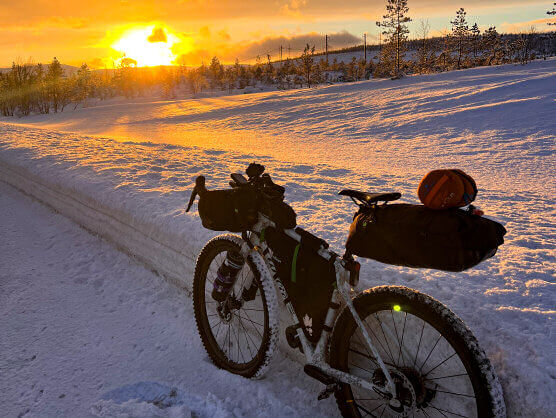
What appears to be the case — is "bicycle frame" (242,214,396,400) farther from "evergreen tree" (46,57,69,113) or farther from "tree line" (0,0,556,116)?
"evergreen tree" (46,57,69,113)

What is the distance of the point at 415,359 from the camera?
1.97 m

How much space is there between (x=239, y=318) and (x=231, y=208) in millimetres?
948

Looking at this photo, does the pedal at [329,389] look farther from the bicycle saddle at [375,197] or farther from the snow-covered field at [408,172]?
the bicycle saddle at [375,197]

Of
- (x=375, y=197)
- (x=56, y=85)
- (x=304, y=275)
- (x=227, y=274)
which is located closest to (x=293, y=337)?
(x=304, y=275)

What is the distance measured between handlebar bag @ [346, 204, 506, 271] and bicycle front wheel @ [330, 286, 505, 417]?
0.64ft

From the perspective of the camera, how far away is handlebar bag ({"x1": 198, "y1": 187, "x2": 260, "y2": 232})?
7.52ft

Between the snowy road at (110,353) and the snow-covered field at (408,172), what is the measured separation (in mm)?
69

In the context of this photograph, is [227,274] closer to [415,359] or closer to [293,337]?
[293,337]

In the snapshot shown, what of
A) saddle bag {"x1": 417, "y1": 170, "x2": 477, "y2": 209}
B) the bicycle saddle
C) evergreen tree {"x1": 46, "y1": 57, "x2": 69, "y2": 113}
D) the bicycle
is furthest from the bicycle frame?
evergreen tree {"x1": 46, "y1": 57, "x2": 69, "y2": 113}

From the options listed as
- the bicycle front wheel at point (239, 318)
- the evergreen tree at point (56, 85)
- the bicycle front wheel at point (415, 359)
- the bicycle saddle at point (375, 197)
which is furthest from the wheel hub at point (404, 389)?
the evergreen tree at point (56, 85)

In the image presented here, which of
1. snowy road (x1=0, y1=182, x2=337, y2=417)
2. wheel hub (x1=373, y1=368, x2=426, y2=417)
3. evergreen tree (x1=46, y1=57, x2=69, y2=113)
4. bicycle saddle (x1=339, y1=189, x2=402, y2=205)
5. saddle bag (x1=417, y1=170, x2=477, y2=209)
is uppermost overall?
evergreen tree (x1=46, y1=57, x2=69, y2=113)

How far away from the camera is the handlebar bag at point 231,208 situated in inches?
90.2

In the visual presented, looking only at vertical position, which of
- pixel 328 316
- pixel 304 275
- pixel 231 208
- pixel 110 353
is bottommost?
pixel 110 353

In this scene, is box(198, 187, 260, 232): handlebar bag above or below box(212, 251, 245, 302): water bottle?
above
